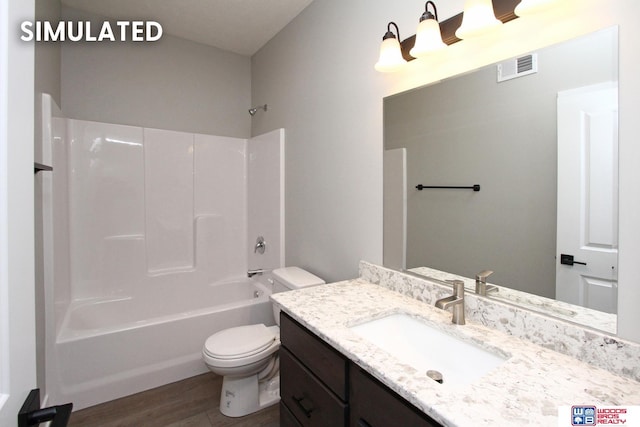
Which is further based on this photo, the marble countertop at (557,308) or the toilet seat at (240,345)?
the toilet seat at (240,345)

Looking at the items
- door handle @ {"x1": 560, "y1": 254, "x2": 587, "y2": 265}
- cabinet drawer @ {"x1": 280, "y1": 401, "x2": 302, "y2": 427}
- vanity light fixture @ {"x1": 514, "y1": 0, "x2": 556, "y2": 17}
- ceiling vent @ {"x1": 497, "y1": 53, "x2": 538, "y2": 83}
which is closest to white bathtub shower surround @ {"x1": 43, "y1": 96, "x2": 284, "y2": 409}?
cabinet drawer @ {"x1": 280, "y1": 401, "x2": 302, "y2": 427}

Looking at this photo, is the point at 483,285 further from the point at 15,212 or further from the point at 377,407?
the point at 15,212

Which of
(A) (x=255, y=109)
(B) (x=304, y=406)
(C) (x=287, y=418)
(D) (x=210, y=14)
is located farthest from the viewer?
(A) (x=255, y=109)

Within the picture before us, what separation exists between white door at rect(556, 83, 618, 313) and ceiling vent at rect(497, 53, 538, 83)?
A: 0.49ft

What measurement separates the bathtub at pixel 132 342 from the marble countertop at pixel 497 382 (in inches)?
57.0

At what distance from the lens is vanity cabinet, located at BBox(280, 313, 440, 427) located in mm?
829

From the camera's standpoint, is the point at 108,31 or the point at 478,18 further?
the point at 108,31

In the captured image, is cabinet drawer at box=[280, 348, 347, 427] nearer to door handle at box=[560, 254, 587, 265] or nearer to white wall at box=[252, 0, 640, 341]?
white wall at box=[252, 0, 640, 341]

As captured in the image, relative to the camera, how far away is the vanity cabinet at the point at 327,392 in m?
0.83

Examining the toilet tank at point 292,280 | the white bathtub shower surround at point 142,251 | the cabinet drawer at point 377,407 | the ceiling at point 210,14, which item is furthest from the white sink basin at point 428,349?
the ceiling at point 210,14

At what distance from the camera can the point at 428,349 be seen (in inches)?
45.0

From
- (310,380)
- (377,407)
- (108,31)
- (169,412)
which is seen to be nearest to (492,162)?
(377,407)

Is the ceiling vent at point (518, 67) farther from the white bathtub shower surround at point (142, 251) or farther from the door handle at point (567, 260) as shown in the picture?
the white bathtub shower surround at point (142, 251)

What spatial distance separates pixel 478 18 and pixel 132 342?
2609 millimetres
